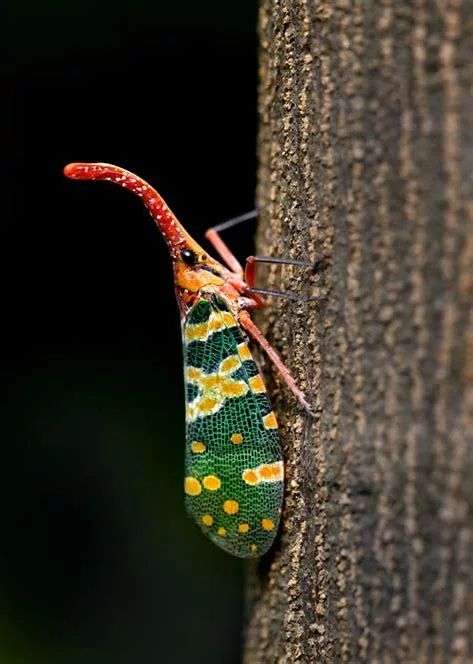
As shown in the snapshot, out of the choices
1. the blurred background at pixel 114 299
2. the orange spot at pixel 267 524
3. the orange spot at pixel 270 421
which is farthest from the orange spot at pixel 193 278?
the blurred background at pixel 114 299

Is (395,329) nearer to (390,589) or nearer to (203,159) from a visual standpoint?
(390,589)

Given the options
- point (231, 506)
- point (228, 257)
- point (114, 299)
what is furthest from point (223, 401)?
point (114, 299)

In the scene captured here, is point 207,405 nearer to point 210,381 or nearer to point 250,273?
point 210,381

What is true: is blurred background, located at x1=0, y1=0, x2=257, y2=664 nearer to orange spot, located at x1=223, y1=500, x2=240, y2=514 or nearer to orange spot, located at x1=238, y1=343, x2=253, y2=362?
orange spot, located at x1=238, y1=343, x2=253, y2=362

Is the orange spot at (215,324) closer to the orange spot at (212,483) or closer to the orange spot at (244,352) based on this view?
the orange spot at (244,352)

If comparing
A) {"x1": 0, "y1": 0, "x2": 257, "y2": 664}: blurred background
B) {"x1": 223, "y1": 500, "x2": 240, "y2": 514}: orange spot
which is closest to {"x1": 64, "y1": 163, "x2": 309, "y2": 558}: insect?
{"x1": 223, "y1": 500, "x2": 240, "y2": 514}: orange spot

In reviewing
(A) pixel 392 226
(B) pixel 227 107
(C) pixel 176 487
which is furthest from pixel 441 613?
(B) pixel 227 107
